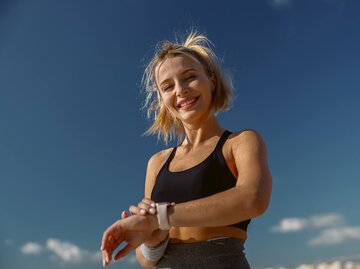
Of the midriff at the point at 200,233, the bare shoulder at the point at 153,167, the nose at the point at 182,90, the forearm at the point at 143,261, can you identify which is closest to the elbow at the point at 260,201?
the midriff at the point at 200,233

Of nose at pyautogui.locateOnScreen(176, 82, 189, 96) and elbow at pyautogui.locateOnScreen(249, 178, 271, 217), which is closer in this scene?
elbow at pyautogui.locateOnScreen(249, 178, 271, 217)

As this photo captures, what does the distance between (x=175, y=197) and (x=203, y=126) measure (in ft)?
1.91

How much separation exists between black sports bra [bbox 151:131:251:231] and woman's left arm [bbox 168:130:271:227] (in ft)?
0.61

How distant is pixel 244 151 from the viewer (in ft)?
7.29

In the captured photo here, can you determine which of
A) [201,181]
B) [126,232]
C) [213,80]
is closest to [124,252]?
[126,232]

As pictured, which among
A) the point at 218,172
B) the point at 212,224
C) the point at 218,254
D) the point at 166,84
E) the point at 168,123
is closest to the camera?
the point at 212,224

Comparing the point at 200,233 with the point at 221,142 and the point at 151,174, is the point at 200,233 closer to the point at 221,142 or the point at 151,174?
the point at 221,142

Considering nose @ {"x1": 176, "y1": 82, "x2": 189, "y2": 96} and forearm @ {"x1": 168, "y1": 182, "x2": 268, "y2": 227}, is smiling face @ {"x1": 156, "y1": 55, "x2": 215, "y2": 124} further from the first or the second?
forearm @ {"x1": 168, "y1": 182, "x2": 268, "y2": 227}

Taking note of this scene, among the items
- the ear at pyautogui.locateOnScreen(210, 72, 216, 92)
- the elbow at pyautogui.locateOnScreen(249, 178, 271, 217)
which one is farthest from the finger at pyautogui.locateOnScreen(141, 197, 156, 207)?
the ear at pyautogui.locateOnScreen(210, 72, 216, 92)

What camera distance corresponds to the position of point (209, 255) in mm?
2148

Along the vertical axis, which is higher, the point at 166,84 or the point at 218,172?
the point at 166,84

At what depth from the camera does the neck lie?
2.69 m

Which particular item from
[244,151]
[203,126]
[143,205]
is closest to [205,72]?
[203,126]

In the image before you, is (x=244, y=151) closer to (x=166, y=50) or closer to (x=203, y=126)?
(x=203, y=126)
